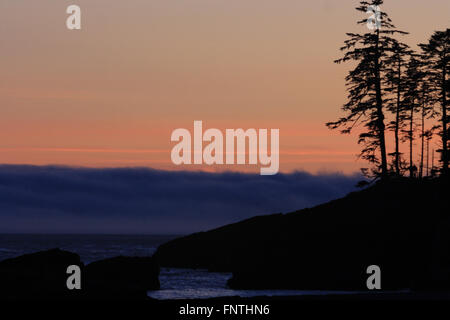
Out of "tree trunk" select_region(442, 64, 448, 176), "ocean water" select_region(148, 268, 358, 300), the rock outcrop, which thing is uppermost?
"tree trunk" select_region(442, 64, 448, 176)

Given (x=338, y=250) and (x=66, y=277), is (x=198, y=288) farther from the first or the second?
(x=66, y=277)

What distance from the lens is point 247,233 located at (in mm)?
64812

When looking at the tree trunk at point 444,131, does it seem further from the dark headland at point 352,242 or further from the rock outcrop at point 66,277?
the rock outcrop at point 66,277

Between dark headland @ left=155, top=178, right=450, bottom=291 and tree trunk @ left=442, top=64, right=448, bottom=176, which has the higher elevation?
tree trunk @ left=442, top=64, right=448, bottom=176

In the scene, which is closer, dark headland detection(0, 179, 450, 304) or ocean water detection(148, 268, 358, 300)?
ocean water detection(148, 268, 358, 300)

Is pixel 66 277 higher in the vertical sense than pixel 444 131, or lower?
lower

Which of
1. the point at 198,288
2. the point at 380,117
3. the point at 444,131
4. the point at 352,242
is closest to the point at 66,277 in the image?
the point at 198,288

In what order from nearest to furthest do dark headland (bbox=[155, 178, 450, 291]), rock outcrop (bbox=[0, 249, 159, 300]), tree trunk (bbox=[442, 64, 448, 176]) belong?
rock outcrop (bbox=[0, 249, 159, 300]), dark headland (bbox=[155, 178, 450, 291]), tree trunk (bbox=[442, 64, 448, 176])

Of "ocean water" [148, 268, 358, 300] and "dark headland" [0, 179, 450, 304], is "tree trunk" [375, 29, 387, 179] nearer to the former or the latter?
"dark headland" [0, 179, 450, 304]

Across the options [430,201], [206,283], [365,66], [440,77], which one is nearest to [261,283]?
[206,283]

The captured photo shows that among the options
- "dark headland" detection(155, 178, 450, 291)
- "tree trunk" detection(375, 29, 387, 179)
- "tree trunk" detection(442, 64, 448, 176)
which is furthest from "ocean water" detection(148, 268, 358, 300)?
"tree trunk" detection(442, 64, 448, 176)

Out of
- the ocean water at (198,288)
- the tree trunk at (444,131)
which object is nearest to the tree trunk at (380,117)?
the tree trunk at (444,131)
